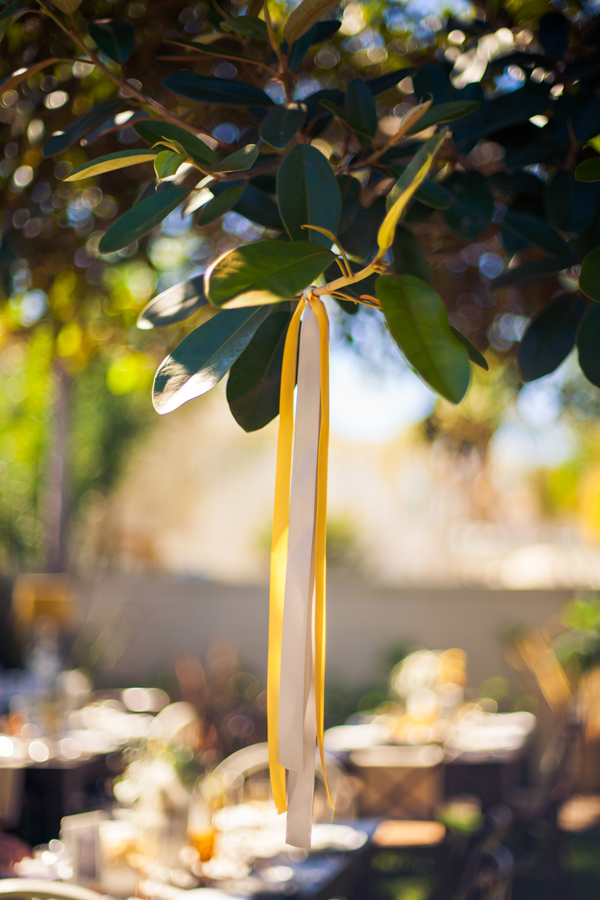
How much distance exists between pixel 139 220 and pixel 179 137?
9 centimetres

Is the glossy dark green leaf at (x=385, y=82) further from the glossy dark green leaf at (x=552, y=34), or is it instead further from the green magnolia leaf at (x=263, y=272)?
the green magnolia leaf at (x=263, y=272)

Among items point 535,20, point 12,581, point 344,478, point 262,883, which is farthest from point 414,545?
point 535,20

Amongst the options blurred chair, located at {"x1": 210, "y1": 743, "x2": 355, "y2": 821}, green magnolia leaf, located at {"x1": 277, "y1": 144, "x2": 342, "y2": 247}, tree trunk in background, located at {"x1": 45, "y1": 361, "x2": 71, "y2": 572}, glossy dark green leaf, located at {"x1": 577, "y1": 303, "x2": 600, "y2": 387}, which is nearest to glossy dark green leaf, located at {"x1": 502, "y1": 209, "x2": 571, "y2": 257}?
glossy dark green leaf, located at {"x1": 577, "y1": 303, "x2": 600, "y2": 387}

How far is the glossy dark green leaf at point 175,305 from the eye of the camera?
90 cm

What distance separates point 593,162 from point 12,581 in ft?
22.3

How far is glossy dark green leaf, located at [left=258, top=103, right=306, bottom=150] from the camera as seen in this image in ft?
2.72

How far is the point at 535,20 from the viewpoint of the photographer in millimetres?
1324

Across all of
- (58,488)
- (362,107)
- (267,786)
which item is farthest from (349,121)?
(58,488)

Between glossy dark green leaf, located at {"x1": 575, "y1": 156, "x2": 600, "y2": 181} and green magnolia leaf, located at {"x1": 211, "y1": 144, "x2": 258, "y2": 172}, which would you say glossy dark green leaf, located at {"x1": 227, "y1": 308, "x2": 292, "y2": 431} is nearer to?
green magnolia leaf, located at {"x1": 211, "y1": 144, "x2": 258, "y2": 172}

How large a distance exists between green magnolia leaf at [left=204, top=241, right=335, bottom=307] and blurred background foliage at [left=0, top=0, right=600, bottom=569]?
0.37 m

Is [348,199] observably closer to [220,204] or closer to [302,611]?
[220,204]

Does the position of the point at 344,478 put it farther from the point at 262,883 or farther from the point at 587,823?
the point at 262,883

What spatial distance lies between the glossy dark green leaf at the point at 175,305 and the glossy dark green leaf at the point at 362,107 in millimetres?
265

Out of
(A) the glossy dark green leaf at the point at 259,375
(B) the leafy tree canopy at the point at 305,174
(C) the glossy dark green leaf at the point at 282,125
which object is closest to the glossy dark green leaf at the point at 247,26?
(B) the leafy tree canopy at the point at 305,174
